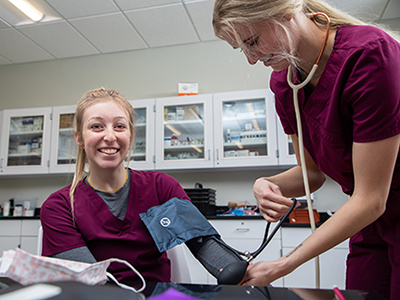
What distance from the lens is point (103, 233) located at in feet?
3.14

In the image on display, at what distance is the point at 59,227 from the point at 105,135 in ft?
1.04

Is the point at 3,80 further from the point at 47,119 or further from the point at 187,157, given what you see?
the point at 187,157

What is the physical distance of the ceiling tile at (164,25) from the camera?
290 centimetres

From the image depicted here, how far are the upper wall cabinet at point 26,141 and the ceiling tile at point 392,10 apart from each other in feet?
10.8

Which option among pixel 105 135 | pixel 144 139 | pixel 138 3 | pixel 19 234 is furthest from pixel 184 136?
pixel 105 135

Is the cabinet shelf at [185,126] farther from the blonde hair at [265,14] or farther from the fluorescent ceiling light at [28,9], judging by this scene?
the blonde hair at [265,14]

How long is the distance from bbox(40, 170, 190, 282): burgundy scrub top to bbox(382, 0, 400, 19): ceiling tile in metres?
2.89

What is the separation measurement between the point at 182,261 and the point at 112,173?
371mm

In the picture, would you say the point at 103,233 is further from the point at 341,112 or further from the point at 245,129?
the point at 245,129

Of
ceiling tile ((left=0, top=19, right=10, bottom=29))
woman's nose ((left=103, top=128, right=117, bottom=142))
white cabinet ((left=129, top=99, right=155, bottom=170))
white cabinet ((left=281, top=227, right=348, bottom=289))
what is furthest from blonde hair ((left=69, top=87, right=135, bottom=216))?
ceiling tile ((left=0, top=19, right=10, bottom=29))

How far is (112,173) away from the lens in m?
1.10

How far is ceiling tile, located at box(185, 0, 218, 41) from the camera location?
2.81 metres

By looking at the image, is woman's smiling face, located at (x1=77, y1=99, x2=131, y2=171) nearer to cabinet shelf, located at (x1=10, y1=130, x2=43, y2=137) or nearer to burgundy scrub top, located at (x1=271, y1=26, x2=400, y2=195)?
burgundy scrub top, located at (x1=271, y1=26, x2=400, y2=195)

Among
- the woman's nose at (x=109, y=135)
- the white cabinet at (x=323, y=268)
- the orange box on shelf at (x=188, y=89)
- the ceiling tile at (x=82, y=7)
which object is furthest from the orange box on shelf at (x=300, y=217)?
the ceiling tile at (x=82, y=7)
